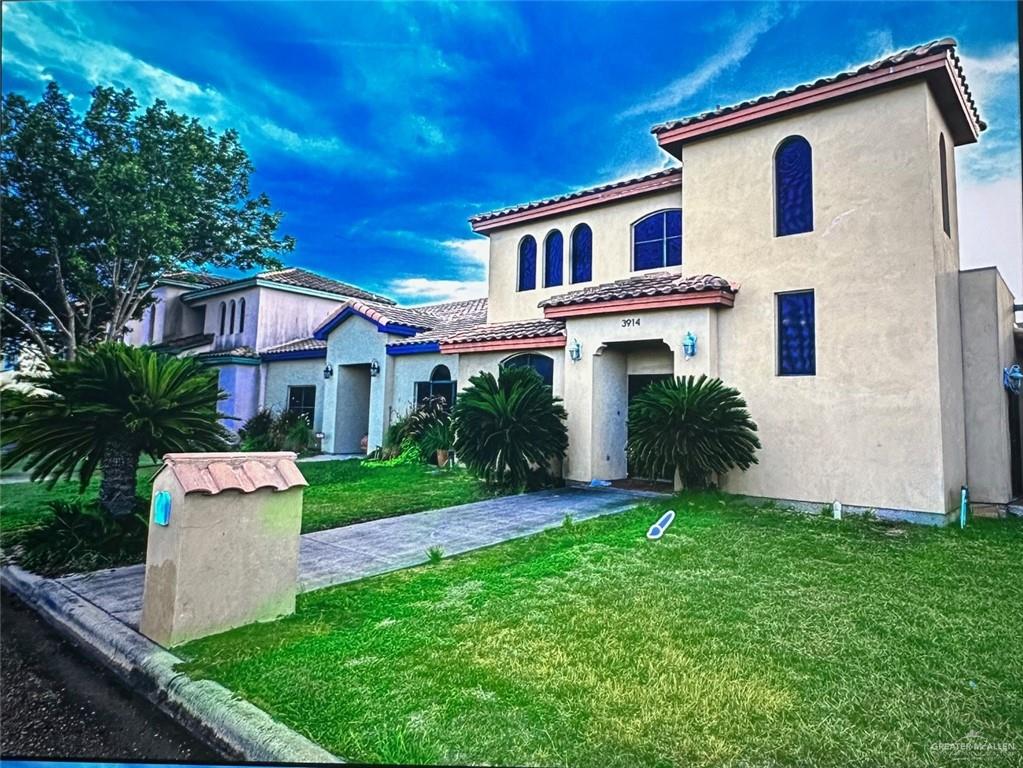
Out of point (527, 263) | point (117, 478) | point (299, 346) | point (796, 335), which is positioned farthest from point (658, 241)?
point (299, 346)

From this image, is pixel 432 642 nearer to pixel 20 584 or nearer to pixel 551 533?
pixel 551 533

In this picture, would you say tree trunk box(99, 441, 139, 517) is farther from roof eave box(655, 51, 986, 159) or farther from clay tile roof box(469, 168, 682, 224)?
roof eave box(655, 51, 986, 159)

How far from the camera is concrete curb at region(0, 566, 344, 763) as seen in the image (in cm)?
214

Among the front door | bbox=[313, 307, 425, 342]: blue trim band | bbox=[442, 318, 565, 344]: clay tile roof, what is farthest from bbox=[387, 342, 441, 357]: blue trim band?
the front door

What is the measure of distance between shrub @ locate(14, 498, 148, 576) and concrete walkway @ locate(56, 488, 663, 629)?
0.35 meters

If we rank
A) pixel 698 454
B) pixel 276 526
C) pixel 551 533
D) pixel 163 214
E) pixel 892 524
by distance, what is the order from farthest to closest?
pixel 163 214 → pixel 698 454 → pixel 892 524 → pixel 551 533 → pixel 276 526

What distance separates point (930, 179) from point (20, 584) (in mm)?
9655

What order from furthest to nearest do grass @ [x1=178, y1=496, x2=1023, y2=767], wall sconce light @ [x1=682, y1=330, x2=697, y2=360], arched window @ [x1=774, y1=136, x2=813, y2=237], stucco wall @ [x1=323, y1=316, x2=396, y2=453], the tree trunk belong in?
stucco wall @ [x1=323, y1=316, x2=396, y2=453]
wall sconce light @ [x1=682, y1=330, x2=697, y2=360]
arched window @ [x1=774, y1=136, x2=813, y2=237]
the tree trunk
grass @ [x1=178, y1=496, x2=1023, y2=767]

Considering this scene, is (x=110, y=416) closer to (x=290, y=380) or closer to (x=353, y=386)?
(x=353, y=386)

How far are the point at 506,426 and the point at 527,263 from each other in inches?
172

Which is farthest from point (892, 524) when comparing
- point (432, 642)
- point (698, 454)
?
point (432, 642)

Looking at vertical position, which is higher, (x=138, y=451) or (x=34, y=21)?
(x=34, y=21)

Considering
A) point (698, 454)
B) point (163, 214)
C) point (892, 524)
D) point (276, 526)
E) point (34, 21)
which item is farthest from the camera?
point (163, 214)

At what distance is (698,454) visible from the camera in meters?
6.55
